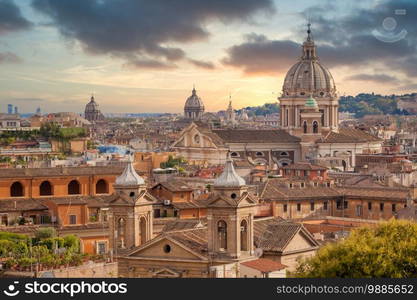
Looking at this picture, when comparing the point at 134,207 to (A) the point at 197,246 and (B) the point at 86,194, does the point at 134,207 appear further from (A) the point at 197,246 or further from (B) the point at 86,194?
(B) the point at 86,194

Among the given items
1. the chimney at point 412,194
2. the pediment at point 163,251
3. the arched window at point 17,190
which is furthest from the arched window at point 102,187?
the pediment at point 163,251

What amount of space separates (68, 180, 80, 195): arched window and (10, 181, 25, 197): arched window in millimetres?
1438

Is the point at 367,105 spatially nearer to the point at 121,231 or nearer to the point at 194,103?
the point at 194,103

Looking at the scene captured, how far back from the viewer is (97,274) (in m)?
26.3

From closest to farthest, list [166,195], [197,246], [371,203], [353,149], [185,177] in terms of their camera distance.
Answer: [197,246], [166,195], [371,203], [185,177], [353,149]

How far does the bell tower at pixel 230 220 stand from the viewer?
23.8 meters

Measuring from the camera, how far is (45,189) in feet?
123

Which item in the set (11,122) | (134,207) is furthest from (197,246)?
(11,122)

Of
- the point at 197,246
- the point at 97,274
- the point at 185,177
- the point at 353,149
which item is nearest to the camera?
the point at 197,246

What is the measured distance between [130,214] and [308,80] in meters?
61.4

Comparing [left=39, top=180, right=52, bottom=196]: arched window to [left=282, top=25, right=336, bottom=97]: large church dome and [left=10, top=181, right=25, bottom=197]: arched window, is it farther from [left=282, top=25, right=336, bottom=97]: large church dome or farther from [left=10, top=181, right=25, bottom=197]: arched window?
[left=282, top=25, right=336, bottom=97]: large church dome

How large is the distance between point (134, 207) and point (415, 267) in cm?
600

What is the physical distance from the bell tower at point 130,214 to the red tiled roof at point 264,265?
8.03 feet

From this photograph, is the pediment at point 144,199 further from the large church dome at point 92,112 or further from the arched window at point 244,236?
the large church dome at point 92,112
